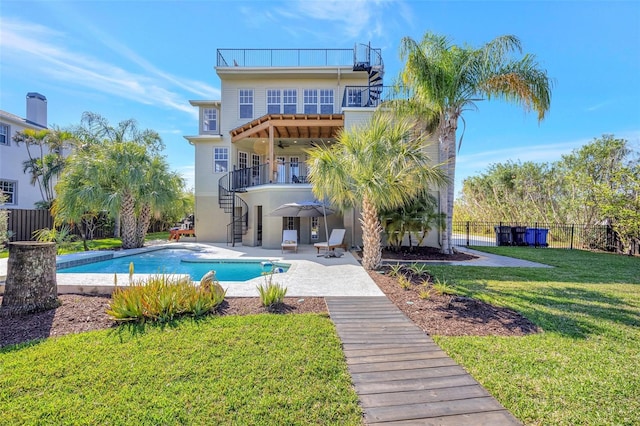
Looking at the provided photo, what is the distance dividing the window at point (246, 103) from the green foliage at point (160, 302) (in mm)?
15250

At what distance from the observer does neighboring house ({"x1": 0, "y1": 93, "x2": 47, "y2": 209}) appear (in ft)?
58.2

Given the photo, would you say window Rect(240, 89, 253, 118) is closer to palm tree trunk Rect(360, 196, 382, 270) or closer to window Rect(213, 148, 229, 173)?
window Rect(213, 148, 229, 173)

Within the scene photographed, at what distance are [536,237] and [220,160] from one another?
2084 centimetres

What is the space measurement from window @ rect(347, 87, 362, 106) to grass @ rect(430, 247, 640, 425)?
541 inches

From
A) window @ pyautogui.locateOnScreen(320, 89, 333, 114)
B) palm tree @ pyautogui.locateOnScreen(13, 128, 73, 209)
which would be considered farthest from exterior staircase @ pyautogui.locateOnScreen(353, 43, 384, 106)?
palm tree @ pyautogui.locateOnScreen(13, 128, 73, 209)

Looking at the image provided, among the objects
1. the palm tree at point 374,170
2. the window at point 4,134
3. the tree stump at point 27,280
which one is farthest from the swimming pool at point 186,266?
the window at point 4,134

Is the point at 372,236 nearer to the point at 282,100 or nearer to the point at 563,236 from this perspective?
the point at 282,100

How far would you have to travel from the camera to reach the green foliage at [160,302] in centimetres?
462

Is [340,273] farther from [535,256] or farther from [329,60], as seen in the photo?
[329,60]

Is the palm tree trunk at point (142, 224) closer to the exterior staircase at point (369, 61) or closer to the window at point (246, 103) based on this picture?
the window at point (246, 103)

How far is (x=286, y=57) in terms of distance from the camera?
18.1 meters

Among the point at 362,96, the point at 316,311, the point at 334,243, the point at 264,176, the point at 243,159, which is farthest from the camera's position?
the point at 243,159

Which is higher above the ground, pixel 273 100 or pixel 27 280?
pixel 273 100

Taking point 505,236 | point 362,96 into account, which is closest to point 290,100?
point 362,96
